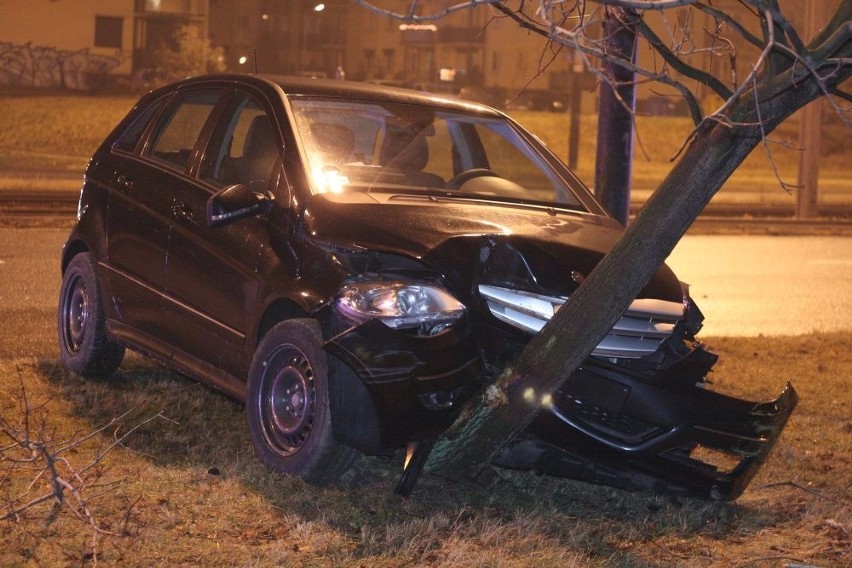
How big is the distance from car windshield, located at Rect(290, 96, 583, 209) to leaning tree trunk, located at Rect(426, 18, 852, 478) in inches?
48.1

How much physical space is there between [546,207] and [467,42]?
162 feet

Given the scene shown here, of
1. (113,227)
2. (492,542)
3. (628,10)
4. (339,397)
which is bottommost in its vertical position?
(492,542)

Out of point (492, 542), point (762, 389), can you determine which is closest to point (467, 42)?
point (762, 389)

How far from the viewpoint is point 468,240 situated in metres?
5.40

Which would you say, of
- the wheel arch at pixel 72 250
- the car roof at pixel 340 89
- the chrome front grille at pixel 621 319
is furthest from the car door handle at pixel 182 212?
the chrome front grille at pixel 621 319

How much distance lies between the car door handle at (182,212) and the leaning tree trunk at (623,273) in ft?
5.96

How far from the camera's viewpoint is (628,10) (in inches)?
208

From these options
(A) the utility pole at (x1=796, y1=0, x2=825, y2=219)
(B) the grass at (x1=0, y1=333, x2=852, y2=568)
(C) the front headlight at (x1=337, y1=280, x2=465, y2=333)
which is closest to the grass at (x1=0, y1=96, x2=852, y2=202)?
(A) the utility pole at (x1=796, y1=0, x2=825, y2=219)

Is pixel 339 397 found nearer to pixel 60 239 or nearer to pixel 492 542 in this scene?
pixel 492 542

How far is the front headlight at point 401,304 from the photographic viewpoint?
5.17m

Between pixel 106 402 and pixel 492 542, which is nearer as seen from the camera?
pixel 492 542

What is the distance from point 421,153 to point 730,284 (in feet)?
25.3

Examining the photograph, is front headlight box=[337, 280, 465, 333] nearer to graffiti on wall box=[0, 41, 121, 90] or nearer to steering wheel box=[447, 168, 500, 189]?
steering wheel box=[447, 168, 500, 189]

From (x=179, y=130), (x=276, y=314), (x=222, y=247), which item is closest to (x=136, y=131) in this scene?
(x=179, y=130)
